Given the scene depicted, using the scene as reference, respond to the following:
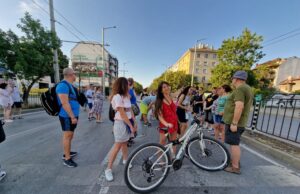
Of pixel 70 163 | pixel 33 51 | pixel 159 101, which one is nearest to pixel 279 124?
pixel 159 101

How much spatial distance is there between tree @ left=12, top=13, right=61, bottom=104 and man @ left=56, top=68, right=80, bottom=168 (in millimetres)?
8438

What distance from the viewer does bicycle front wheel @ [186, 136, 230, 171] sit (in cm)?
273

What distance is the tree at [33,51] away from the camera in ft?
29.1

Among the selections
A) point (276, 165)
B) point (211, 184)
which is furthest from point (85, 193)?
point (276, 165)

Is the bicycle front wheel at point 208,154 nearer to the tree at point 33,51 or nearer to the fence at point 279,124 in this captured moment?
the fence at point 279,124

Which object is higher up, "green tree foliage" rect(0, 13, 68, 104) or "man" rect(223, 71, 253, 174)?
"green tree foliage" rect(0, 13, 68, 104)

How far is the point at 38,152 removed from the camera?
3.41 meters

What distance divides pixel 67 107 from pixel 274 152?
16.0 feet

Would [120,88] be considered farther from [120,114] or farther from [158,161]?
[158,161]

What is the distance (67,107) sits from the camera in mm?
2549

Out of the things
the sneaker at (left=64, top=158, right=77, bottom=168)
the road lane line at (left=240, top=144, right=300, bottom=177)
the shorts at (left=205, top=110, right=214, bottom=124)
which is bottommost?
the sneaker at (left=64, top=158, right=77, bottom=168)

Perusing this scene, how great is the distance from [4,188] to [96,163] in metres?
1.36

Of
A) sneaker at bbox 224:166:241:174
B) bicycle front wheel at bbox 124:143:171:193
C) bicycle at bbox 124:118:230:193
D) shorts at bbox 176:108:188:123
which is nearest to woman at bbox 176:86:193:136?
shorts at bbox 176:108:188:123

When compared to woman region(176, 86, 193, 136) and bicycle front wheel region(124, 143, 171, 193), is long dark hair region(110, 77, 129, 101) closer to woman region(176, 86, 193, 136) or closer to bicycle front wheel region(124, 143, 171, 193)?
bicycle front wheel region(124, 143, 171, 193)
